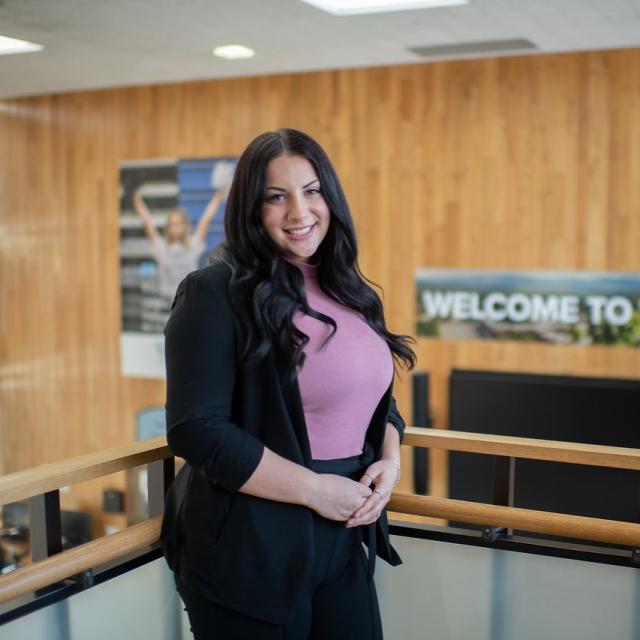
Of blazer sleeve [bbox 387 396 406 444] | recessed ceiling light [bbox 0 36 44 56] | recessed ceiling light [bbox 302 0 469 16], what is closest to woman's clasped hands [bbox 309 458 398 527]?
blazer sleeve [bbox 387 396 406 444]

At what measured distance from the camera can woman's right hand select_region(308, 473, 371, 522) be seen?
1.46m

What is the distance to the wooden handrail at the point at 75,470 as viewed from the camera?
1505 millimetres

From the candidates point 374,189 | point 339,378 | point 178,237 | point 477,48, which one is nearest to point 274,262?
point 339,378

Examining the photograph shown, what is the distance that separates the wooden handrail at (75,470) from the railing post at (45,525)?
0.05 meters

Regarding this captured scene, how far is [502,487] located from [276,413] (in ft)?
2.13

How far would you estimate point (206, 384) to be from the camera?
4.52 ft

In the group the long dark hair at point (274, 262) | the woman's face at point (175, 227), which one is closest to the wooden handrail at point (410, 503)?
the long dark hair at point (274, 262)

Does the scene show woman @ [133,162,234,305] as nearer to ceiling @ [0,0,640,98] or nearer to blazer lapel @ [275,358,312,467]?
ceiling @ [0,0,640,98]

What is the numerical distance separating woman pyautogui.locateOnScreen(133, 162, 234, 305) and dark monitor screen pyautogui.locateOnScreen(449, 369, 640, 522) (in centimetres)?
189

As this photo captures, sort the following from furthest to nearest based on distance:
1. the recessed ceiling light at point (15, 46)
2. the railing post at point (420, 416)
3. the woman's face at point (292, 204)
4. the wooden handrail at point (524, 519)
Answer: the railing post at point (420, 416), the recessed ceiling light at point (15, 46), the wooden handrail at point (524, 519), the woman's face at point (292, 204)

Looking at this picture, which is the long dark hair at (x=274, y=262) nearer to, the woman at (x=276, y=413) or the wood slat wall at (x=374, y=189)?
the woman at (x=276, y=413)

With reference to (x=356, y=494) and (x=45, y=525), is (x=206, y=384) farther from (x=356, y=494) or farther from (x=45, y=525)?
(x=45, y=525)

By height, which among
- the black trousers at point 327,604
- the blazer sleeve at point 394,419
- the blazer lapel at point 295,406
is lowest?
the black trousers at point 327,604

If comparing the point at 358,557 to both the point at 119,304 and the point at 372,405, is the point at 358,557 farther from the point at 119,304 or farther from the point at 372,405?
the point at 119,304
